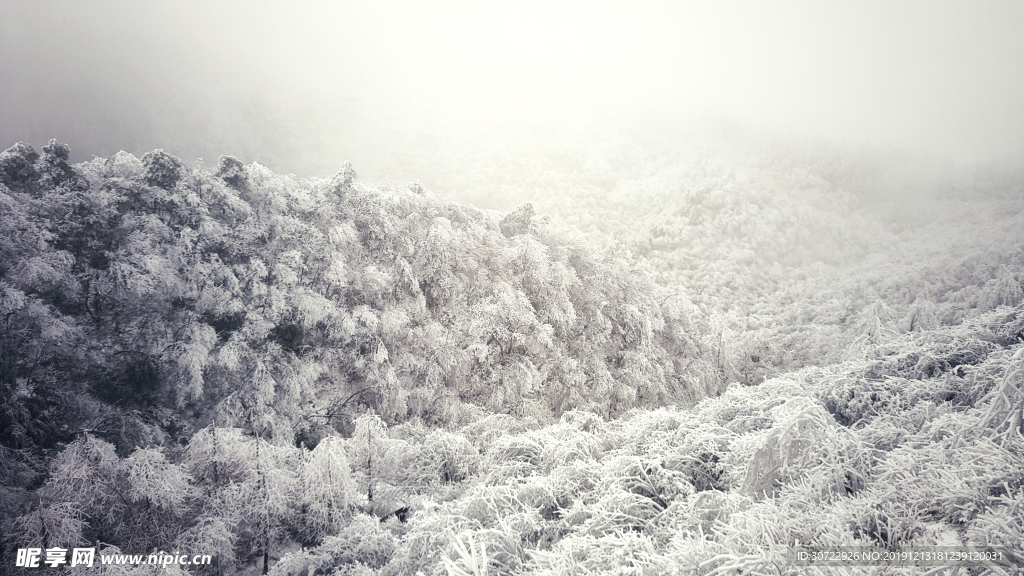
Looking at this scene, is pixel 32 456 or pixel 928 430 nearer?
pixel 928 430

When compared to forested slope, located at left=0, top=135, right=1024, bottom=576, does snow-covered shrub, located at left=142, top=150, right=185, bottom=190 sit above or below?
above

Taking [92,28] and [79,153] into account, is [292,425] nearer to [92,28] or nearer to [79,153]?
[79,153]

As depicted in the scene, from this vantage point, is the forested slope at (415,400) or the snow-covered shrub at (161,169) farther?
the snow-covered shrub at (161,169)

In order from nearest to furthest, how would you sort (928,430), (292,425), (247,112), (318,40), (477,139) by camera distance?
(928,430) → (292,425) → (247,112) → (477,139) → (318,40)

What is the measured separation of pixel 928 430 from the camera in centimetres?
313

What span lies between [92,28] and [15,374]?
141 ft

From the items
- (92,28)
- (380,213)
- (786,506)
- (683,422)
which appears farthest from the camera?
(92,28)

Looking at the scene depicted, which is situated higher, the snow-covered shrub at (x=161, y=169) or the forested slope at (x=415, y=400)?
the snow-covered shrub at (x=161, y=169)

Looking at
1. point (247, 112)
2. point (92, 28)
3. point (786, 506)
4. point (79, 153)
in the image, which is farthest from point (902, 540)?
point (247, 112)

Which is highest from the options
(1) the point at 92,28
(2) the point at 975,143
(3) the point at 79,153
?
(2) the point at 975,143

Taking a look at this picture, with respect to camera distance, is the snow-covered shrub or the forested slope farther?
the snow-covered shrub

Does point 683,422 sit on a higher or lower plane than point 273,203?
lower

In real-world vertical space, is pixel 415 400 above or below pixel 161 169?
below

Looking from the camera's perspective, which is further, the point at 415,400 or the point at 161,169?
the point at 415,400
